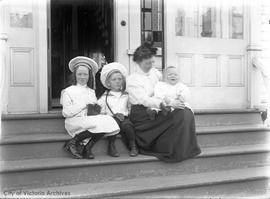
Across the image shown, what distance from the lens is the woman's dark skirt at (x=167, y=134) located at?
3.28 m

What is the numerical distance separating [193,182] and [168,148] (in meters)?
0.39

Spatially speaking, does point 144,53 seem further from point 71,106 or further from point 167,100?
point 71,106

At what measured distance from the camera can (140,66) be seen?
359cm

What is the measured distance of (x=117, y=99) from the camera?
11.2 feet

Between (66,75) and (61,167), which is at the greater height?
(66,75)

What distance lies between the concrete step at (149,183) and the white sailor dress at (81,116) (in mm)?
420

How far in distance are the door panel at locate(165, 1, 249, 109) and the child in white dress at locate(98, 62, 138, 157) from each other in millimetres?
1231

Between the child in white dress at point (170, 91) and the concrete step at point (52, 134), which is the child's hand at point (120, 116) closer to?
the child in white dress at point (170, 91)

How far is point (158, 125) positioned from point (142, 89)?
388mm

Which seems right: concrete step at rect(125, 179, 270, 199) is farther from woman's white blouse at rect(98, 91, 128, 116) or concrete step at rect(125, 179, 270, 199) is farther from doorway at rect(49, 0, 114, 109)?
doorway at rect(49, 0, 114, 109)

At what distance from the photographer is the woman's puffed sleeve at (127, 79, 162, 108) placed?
132 inches

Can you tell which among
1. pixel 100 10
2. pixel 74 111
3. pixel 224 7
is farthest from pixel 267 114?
pixel 100 10

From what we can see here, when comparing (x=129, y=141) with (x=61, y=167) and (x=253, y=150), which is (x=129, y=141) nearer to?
(x=61, y=167)

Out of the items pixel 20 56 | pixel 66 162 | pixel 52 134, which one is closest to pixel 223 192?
pixel 66 162
